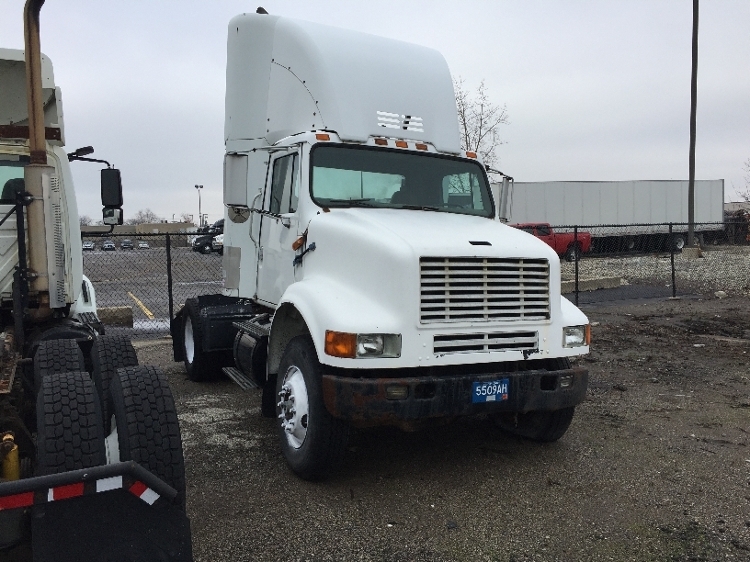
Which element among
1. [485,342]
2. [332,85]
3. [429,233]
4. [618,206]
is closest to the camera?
[485,342]

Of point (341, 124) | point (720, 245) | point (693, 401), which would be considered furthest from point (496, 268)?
point (720, 245)

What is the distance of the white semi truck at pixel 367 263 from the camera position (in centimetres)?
443

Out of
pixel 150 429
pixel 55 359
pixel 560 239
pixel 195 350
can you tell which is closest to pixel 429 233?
pixel 150 429

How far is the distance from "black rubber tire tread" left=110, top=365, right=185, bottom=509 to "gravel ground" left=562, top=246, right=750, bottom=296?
16046 millimetres

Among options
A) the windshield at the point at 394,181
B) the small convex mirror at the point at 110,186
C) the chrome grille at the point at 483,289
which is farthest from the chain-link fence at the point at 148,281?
the chrome grille at the point at 483,289

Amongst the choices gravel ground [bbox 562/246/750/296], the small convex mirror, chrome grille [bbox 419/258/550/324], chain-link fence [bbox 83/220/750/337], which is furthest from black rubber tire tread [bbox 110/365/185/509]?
gravel ground [bbox 562/246/750/296]

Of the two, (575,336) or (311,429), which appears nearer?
(311,429)

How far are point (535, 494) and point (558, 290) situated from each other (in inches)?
59.4

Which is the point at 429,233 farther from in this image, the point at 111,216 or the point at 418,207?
the point at 111,216

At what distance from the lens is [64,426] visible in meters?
2.86

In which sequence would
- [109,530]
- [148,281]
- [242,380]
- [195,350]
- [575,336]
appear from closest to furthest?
[109,530]
[575,336]
[242,380]
[195,350]
[148,281]

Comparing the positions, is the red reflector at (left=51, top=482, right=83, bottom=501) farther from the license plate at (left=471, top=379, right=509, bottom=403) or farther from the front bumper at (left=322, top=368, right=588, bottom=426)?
the license plate at (left=471, top=379, right=509, bottom=403)

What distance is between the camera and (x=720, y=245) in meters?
33.0

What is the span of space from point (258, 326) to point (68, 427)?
330 cm
